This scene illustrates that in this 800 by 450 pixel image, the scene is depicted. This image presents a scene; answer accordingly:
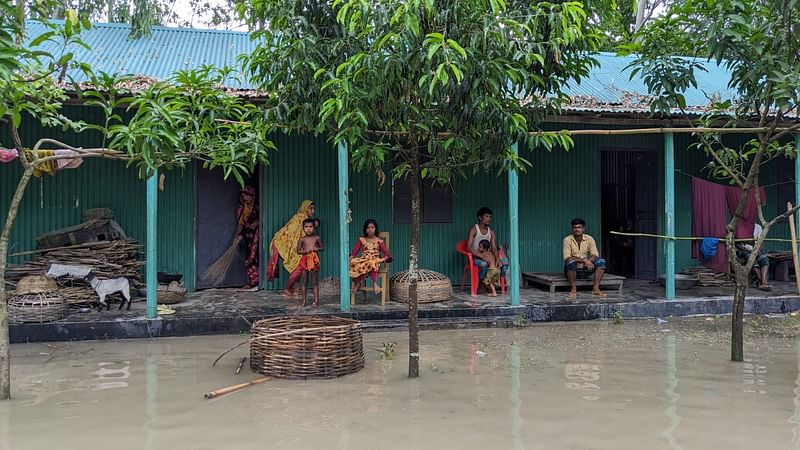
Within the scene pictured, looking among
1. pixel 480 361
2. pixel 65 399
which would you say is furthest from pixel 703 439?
pixel 65 399

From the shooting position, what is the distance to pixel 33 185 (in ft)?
26.2

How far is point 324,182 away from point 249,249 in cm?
148

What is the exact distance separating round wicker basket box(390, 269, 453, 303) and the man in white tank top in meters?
0.82

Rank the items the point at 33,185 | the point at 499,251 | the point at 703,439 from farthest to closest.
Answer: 1. the point at 499,251
2. the point at 33,185
3. the point at 703,439

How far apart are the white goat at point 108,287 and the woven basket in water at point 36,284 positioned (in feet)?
1.31

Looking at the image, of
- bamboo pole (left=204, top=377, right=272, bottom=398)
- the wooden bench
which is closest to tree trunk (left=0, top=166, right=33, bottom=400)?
bamboo pole (left=204, top=377, right=272, bottom=398)

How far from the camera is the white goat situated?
Answer: 7137 mm

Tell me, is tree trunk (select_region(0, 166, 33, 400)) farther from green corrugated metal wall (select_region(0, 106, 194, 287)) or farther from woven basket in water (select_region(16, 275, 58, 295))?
green corrugated metal wall (select_region(0, 106, 194, 287))

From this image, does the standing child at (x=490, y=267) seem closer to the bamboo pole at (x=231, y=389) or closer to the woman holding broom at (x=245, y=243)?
the woman holding broom at (x=245, y=243)

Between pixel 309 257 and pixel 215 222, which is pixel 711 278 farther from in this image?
pixel 215 222

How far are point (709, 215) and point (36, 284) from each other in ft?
29.7

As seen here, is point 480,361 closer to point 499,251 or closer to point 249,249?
point 499,251

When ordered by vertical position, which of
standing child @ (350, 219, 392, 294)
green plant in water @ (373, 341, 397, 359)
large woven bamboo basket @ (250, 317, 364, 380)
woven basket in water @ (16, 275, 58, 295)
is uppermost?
standing child @ (350, 219, 392, 294)

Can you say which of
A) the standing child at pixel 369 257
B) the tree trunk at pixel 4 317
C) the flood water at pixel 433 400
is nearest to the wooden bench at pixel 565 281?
the flood water at pixel 433 400
